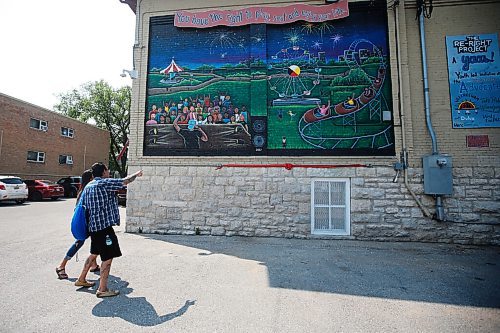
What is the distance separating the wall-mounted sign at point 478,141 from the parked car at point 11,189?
Answer: 66.0 feet

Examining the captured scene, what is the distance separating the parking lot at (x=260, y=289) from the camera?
119 inches

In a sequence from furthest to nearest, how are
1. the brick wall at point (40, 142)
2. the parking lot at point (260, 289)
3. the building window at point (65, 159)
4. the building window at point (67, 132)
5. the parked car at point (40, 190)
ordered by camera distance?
the building window at point (67, 132) → the building window at point (65, 159) → the brick wall at point (40, 142) → the parked car at point (40, 190) → the parking lot at point (260, 289)

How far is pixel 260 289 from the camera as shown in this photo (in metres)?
3.95

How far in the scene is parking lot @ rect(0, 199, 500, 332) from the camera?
3.03 meters

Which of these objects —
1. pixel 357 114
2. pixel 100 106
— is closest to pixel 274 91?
pixel 357 114

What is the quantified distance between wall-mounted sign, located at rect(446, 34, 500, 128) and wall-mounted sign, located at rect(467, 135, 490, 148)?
0.97ft

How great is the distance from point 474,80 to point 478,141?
1.68 m

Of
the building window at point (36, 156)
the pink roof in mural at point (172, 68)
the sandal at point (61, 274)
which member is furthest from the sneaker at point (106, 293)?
the building window at point (36, 156)

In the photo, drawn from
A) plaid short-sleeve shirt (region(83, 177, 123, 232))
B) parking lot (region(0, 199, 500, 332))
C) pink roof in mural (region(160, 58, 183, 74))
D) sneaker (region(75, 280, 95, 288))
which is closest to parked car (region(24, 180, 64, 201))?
parking lot (region(0, 199, 500, 332))

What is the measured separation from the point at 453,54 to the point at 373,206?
4.77 metres

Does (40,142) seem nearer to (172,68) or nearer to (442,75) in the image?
(172,68)

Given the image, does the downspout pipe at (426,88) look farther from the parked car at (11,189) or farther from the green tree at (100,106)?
the green tree at (100,106)

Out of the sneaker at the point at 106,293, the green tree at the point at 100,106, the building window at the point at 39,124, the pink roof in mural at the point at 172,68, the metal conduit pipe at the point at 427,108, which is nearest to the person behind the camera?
the sneaker at the point at 106,293

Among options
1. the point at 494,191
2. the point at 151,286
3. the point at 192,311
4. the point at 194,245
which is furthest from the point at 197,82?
the point at 494,191
